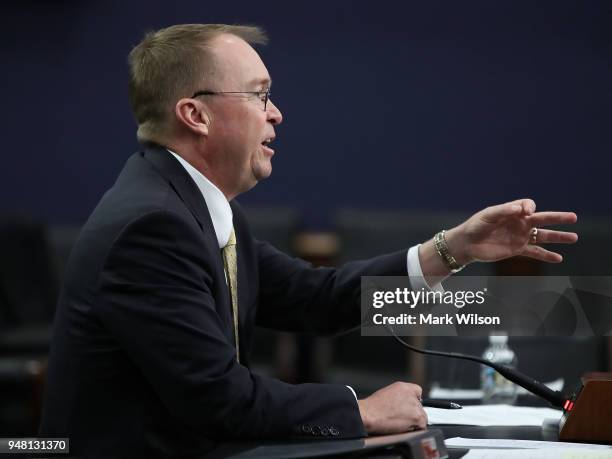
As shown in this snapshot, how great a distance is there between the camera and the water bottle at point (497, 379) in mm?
2002

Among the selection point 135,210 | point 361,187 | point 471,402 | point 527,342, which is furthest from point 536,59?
point 135,210

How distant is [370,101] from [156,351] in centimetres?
351

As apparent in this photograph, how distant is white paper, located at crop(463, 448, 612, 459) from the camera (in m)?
1.40

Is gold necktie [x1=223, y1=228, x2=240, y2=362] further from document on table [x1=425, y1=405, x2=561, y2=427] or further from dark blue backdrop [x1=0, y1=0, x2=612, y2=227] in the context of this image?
dark blue backdrop [x1=0, y1=0, x2=612, y2=227]

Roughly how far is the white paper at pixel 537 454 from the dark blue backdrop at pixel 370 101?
3398mm

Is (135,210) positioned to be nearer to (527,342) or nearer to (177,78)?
(177,78)

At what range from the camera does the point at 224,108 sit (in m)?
1.84

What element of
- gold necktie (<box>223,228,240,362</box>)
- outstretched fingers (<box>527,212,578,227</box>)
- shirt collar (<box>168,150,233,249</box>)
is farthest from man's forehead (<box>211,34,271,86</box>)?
outstretched fingers (<box>527,212,578,227</box>)

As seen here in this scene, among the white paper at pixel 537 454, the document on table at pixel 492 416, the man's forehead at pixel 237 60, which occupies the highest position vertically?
the man's forehead at pixel 237 60

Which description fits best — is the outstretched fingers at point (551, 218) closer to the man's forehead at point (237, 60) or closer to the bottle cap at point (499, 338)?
the bottle cap at point (499, 338)

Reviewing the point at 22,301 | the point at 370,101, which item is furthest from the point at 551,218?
the point at 370,101

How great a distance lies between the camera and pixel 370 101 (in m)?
4.80

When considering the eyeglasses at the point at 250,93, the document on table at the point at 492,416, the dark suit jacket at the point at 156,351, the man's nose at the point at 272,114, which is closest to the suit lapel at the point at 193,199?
the dark suit jacket at the point at 156,351

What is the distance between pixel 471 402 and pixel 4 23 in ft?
12.6
